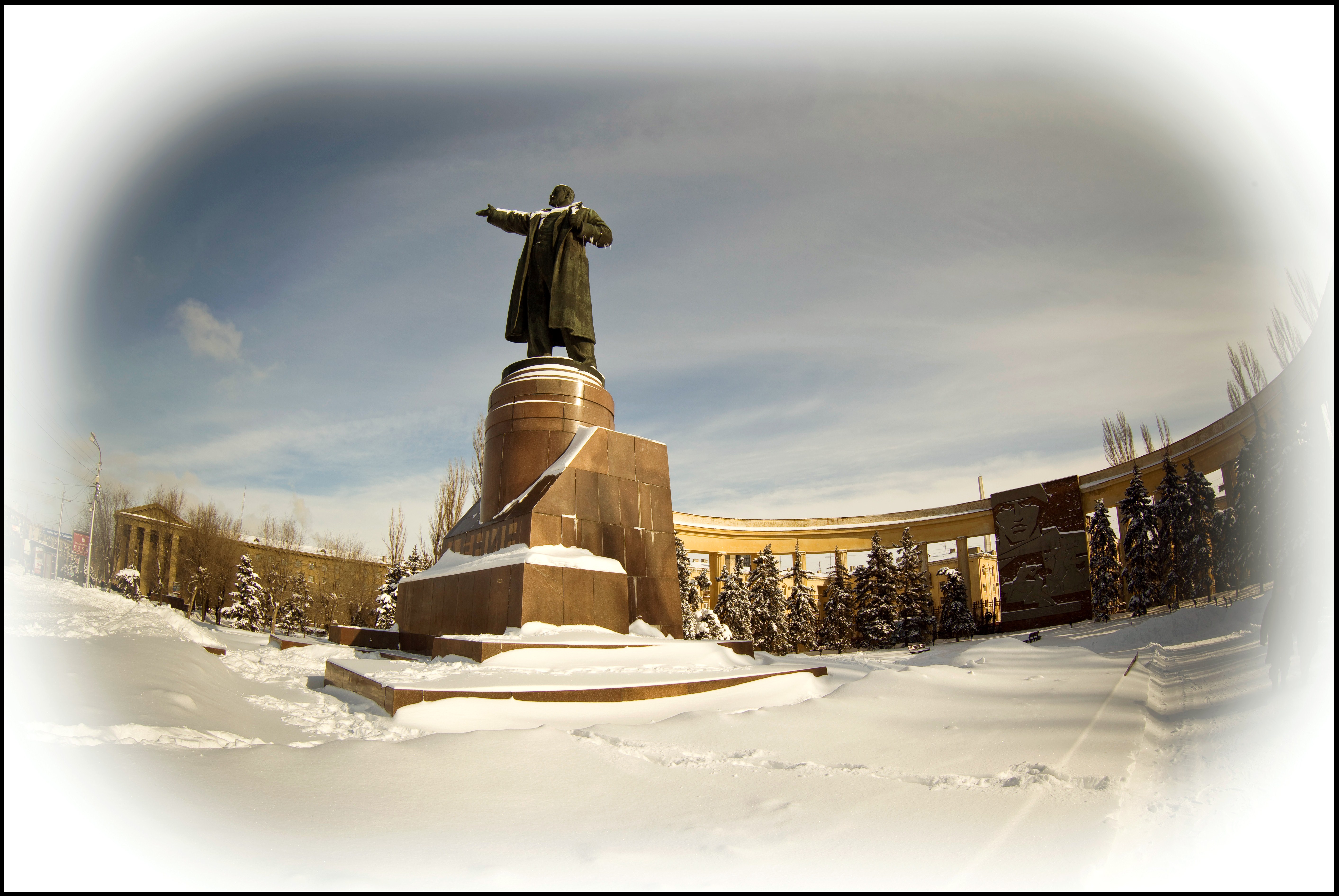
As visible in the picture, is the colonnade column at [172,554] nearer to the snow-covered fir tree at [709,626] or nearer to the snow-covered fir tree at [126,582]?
the snow-covered fir tree at [126,582]

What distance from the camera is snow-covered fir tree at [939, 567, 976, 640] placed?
29375 millimetres

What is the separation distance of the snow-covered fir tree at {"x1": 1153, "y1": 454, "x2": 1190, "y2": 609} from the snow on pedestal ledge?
20.7m

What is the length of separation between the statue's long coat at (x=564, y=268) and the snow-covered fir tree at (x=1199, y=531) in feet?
64.5

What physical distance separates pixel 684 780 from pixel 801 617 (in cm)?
2975

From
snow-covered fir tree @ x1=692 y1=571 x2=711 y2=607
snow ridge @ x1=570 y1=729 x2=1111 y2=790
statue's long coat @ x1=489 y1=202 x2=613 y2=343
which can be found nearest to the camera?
snow ridge @ x1=570 y1=729 x2=1111 y2=790

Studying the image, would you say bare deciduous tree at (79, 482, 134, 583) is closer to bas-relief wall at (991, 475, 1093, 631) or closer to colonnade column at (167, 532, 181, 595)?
colonnade column at (167, 532, 181, 595)

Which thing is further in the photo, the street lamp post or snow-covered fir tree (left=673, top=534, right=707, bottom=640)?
snow-covered fir tree (left=673, top=534, right=707, bottom=640)

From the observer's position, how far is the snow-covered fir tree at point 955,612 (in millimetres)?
29375

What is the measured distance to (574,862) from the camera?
195 centimetres

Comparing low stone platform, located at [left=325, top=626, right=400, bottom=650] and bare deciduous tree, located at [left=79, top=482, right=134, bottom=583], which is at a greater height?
bare deciduous tree, located at [left=79, top=482, right=134, bottom=583]

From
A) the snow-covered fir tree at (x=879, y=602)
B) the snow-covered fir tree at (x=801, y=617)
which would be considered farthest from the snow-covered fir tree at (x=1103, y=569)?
the snow-covered fir tree at (x=801, y=617)

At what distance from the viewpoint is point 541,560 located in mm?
6824

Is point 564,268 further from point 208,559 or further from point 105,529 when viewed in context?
point 208,559

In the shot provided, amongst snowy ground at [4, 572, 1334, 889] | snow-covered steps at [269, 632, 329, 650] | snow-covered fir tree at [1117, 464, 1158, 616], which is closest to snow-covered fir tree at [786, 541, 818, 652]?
snow-covered fir tree at [1117, 464, 1158, 616]
